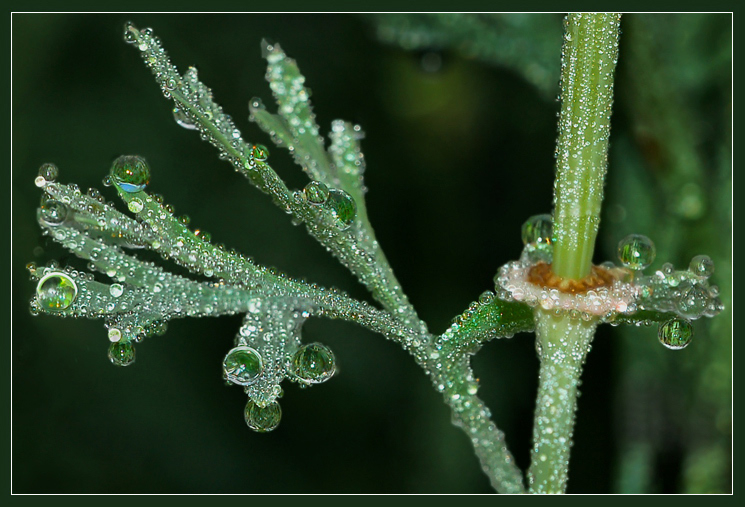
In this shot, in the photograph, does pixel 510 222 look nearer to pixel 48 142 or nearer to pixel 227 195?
pixel 227 195

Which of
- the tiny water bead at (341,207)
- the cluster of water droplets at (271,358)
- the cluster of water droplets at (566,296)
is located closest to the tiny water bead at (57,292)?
the cluster of water droplets at (271,358)

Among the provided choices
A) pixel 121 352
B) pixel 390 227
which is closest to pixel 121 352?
pixel 121 352

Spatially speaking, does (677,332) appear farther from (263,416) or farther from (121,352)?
(121,352)

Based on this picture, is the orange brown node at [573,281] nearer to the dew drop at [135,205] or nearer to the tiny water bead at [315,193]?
the tiny water bead at [315,193]

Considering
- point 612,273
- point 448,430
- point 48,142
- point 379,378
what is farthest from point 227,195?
point 612,273

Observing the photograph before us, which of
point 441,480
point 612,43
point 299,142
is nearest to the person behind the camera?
point 612,43

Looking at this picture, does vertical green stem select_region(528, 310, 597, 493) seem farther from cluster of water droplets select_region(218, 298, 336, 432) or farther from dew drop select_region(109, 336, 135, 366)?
dew drop select_region(109, 336, 135, 366)
